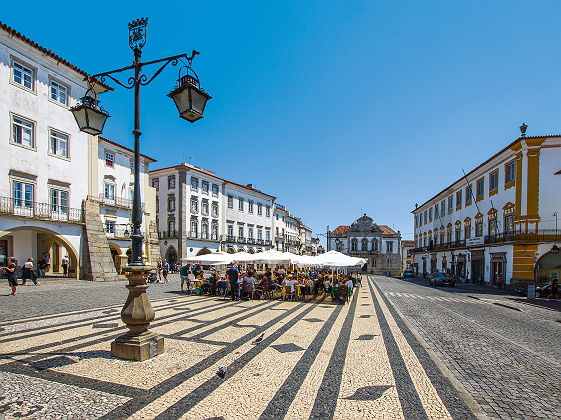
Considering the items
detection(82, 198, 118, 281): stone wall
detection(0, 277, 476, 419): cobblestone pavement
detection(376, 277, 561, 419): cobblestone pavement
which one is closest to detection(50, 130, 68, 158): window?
detection(82, 198, 118, 281): stone wall

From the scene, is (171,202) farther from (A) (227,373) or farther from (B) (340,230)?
(B) (340,230)

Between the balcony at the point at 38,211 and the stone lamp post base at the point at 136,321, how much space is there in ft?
54.2

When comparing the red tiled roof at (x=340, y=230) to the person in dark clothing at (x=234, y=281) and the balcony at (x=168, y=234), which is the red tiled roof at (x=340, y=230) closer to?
the balcony at (x=168, y=234)

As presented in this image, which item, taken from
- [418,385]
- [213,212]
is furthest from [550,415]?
[213,212]

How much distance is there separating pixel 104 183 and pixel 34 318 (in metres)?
19.7

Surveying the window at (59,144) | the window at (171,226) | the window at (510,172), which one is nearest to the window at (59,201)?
the window at (59,144)

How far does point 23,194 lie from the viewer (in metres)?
17.6

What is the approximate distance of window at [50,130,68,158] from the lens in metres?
19.3

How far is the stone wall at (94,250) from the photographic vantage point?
19.9 m

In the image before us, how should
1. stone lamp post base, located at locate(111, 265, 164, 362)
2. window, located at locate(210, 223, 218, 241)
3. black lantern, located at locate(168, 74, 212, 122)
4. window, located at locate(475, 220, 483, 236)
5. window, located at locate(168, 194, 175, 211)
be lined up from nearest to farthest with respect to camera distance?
1. black lantern, located at locate(168, 74, 212, 122)
2. stone lamp post base, located at locate(111, 265, 164, 362)
3. window, located at locate(475, 220, 483, 236)
4. window, located at locate(168, 194, 175, 211)
5. window, located at locate(210, 223, 218, 241)

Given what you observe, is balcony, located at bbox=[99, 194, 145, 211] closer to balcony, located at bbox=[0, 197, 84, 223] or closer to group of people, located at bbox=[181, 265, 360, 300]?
balcony, located at bbox=[0, 197, 84, 223]

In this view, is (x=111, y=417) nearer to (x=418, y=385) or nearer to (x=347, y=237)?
(x=418, y=385)

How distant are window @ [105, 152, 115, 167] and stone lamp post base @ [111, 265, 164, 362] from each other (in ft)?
80.8

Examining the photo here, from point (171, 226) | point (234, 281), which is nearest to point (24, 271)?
point (234, 281)
